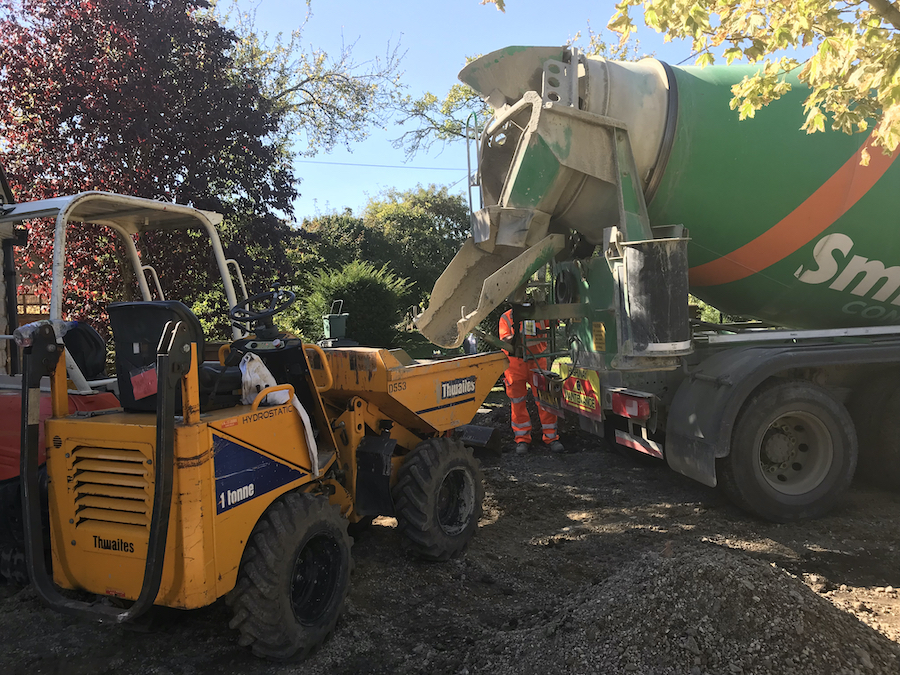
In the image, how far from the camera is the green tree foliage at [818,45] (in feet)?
9.81

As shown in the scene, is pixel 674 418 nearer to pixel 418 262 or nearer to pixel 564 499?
pixel 564 499

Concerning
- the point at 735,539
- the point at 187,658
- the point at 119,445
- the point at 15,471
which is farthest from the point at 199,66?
the point at 735,539

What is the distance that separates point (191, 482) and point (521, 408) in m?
4.87

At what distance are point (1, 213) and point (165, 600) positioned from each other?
2.76 meters

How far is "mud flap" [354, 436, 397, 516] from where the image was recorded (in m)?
3.95

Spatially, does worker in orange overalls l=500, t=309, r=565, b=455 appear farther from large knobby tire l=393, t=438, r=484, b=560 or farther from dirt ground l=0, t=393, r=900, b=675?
large knobby tire l=393, t=438, r=484, b=560

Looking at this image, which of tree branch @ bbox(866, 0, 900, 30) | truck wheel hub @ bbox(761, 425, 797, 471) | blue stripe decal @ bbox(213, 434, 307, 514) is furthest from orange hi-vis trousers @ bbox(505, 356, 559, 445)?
tree branch @ bbox(866, 0, 900, 30)

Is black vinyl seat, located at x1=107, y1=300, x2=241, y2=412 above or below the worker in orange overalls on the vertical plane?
above

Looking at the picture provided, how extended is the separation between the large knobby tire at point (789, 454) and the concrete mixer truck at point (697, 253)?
11mm

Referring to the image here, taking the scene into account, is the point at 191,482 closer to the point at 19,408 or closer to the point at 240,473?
the point at 240,473

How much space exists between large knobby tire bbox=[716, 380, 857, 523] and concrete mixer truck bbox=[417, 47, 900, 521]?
0.01 metres

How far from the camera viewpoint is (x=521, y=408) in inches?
280

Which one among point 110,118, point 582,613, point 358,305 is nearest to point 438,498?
point 582,613

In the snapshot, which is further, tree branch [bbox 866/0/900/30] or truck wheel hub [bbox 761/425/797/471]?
truck wheel hub [bbox 761/425/797/471]
